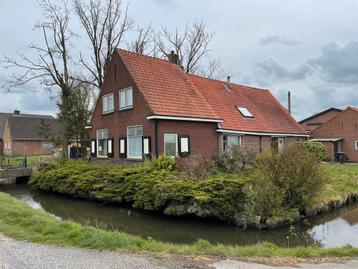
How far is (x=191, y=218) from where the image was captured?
13.5 m

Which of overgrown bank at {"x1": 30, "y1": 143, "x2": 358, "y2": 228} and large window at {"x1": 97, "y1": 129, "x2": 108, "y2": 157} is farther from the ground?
large window at {"x1": 97, "y1": 129, "x2": 108, "y2": 157}

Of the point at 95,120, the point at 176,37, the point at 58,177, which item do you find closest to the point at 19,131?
the point at 176,37

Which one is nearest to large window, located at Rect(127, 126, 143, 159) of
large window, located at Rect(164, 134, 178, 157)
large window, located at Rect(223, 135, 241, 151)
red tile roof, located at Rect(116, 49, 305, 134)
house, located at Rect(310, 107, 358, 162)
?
large window, located at Rect(164, 134, 178, 157)

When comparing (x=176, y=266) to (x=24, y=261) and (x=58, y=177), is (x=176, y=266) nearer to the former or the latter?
(x=24, y=261)

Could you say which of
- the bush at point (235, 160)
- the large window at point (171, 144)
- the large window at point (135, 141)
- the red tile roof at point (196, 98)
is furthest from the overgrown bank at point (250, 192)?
the red tile roof at point (196, 98)

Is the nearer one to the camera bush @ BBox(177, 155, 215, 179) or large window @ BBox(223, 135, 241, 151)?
bush @ BBox(177, 155, 215, 179)

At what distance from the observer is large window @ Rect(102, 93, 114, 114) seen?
2360 centimetres

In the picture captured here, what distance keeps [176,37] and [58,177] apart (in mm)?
23577

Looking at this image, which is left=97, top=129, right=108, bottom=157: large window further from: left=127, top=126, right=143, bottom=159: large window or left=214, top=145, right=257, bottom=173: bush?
left=214, top=145, right=257, bottom=173: bush

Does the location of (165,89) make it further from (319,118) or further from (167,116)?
(319,118)

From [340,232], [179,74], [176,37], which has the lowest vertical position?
[340,232]

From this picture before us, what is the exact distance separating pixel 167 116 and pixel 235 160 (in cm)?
413

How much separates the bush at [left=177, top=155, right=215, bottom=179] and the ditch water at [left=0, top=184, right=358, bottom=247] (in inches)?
79.2

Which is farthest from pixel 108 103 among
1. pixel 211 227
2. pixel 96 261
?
pixel 96 261
